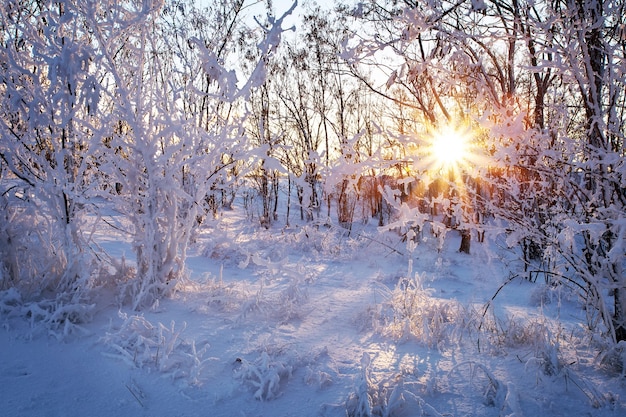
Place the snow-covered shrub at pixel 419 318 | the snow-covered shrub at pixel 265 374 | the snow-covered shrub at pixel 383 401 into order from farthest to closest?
1. the snow-covered shrub at pixel 419 318
2. the snow-covered shrub at pixel 265 374
3. the snow-covered shrub at pixel 383 401

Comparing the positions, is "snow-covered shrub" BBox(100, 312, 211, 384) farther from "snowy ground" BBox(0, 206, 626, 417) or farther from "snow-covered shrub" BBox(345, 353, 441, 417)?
"snow-covered shrub" BBox(345, 353, 441, 417)

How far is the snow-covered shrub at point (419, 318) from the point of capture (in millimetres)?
3084

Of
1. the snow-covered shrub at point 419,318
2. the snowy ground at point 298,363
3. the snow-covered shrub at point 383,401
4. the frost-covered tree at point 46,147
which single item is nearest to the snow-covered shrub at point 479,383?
the snowy ground at point 298,363

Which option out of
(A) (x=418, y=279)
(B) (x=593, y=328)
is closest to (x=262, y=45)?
(A) (x=418, y=279)

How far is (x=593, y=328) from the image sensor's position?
9.04 ft

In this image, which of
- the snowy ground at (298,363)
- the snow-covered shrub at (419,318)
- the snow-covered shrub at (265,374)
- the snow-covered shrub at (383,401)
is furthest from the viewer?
the snow-covered shrub at (419,318)

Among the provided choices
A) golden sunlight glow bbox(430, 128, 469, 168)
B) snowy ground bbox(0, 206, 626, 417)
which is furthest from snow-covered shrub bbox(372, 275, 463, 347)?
golden sunlight glow bbox(430, 128, 469, 168)

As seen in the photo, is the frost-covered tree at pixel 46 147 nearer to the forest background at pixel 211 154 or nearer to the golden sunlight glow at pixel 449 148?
the forest background at pixel 211 154

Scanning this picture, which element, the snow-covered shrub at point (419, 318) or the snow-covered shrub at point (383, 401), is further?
the snow-covered shrub at point (419, 318)

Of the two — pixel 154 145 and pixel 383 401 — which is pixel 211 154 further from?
pixel 383 401

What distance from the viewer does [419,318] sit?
11.2 ft

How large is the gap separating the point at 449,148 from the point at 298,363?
1.72 meters

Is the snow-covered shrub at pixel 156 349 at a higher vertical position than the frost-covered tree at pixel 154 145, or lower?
lower

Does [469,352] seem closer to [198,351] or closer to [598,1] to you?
[198,351]
